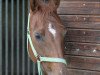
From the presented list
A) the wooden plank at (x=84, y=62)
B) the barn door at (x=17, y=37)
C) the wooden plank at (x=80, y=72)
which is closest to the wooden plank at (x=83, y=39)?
the wooden plank at (x=84, y=62)

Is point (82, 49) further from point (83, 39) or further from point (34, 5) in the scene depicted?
point (34, 5)

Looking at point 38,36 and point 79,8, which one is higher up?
point 79,8

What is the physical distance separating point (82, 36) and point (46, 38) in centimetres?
51

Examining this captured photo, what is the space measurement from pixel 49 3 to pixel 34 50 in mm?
438

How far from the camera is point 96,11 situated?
111 inches

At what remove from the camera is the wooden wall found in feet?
9.18

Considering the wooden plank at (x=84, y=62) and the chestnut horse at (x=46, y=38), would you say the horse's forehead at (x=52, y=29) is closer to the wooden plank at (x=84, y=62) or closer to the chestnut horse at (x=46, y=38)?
the chestnut horse at (x=46, y=38)

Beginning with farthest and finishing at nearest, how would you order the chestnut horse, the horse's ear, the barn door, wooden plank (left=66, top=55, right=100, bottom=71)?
the barn door, wooden plank (left=66, top=55, right=100, bottom=71), the horse's ear, the chestnut horse

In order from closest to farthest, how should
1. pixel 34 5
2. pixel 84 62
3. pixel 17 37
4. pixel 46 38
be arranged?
pixel 46 38
pixel 34 5
pixel 84 62
pixel 17 37

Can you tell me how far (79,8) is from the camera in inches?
114

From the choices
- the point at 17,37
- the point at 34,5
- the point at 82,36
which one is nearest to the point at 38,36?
the point at 34,5

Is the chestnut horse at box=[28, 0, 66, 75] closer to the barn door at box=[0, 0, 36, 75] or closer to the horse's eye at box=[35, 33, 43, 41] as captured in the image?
the horse's eye at box=[35, 33, 43, 41]

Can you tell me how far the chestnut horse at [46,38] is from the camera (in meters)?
2.45

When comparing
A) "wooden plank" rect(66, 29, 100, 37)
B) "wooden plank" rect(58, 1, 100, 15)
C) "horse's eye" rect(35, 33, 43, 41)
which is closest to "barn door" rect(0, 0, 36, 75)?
"wooden plank" rect(58, 1, 100, 15)
